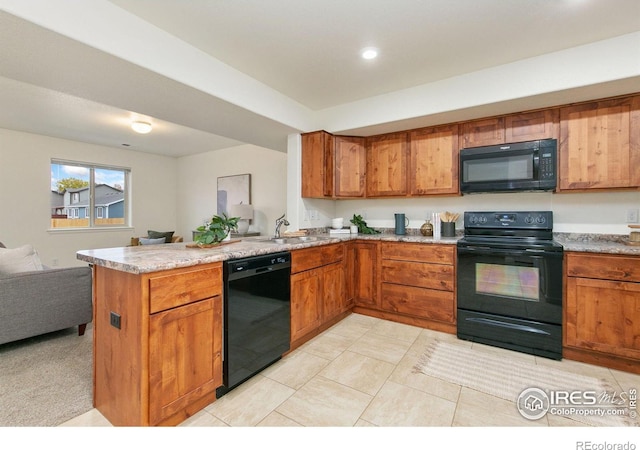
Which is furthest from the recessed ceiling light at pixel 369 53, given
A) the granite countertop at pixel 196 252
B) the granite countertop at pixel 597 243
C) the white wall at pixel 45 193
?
the white wall at pixel 45 193

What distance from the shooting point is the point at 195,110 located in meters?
2.66

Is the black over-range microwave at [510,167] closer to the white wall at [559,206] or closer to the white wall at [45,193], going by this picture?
the white wall at [559,206]

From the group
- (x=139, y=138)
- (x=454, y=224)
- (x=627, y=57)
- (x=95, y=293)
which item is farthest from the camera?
(x=139, y=138)

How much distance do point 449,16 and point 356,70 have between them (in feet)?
2.93

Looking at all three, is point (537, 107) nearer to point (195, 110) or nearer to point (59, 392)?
point (195, 110)

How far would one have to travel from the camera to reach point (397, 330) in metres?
3.03

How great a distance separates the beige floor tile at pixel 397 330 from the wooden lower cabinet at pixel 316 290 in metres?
0.43

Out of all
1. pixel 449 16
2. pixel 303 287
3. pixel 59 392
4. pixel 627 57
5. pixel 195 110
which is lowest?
pixel 59 392

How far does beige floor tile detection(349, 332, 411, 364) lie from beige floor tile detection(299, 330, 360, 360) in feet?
0.29

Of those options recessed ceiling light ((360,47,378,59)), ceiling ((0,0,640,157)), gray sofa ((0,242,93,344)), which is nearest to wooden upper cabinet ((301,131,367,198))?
ceiling ((0,0,640,157))

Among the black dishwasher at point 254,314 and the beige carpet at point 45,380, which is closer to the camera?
the beige carpet at point 45,380

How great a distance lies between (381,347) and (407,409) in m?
0.84

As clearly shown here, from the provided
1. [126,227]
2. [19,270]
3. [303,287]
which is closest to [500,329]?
[303,287]

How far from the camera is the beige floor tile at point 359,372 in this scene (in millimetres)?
2072
